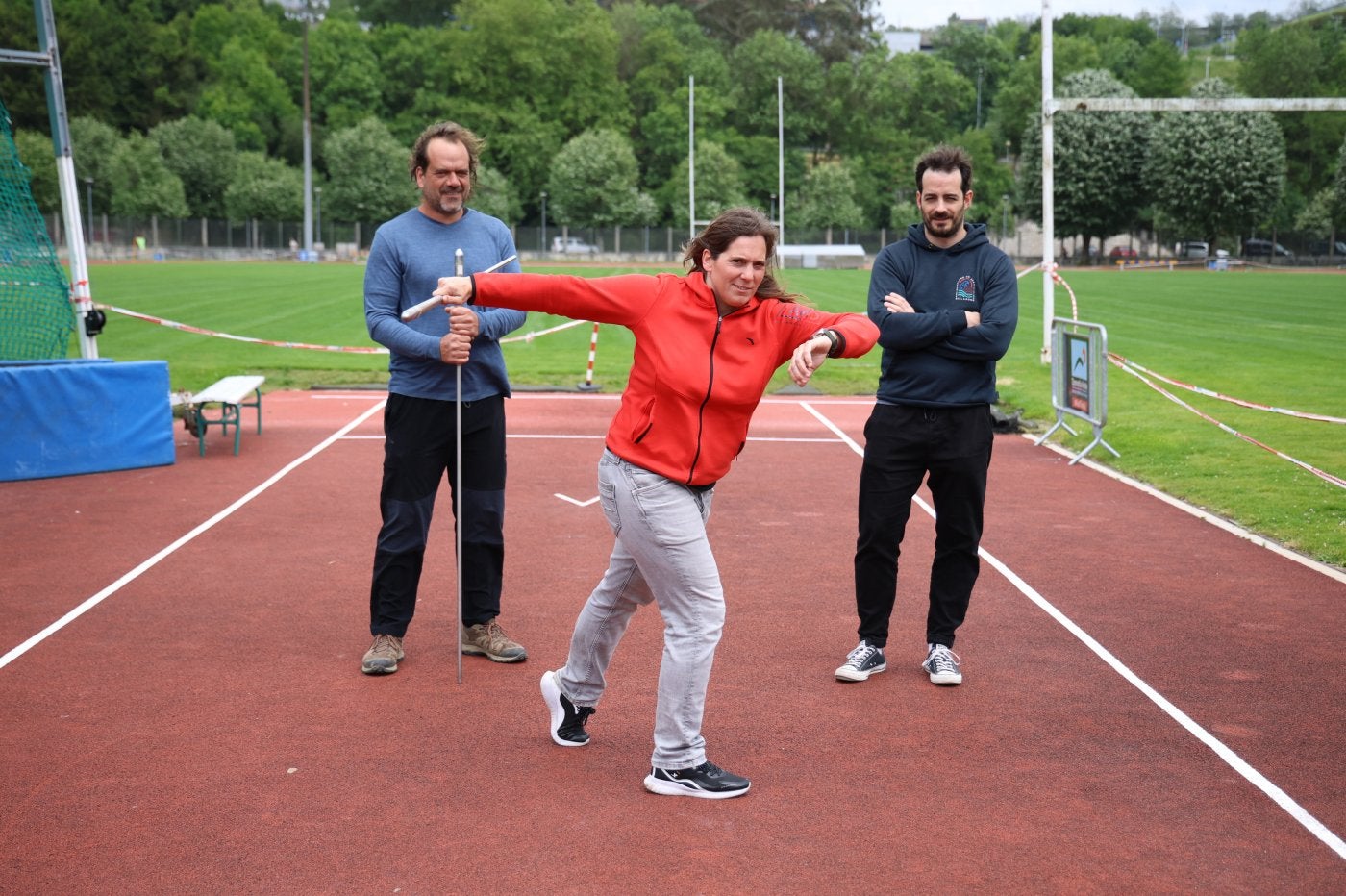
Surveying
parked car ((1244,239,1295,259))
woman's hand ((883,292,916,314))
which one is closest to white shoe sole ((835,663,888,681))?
woman's hand ((883,292,916,314))

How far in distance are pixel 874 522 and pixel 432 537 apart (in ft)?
12.5

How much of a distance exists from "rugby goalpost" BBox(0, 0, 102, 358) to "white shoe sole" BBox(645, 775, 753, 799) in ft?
32.1

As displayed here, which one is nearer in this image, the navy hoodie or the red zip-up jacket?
the red zip-up jacket

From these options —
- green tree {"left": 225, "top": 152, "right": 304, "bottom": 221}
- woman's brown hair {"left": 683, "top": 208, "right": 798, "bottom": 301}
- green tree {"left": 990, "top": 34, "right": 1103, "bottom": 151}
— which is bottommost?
woman's brown hair {"left": 683, "top": 208, "right": 798, "bottom": 301}

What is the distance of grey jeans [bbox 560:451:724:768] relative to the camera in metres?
4.64

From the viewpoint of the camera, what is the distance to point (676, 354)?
4598 millimetres

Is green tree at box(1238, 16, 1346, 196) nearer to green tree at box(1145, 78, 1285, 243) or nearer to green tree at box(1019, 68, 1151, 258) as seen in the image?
green tree at box(1145, 78, 1285, 243)

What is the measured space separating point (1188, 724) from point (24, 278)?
11818mm

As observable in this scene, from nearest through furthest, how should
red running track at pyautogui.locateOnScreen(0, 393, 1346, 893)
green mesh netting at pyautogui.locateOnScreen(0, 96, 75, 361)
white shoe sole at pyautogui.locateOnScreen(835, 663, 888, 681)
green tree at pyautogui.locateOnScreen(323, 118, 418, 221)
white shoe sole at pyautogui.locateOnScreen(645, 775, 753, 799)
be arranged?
red running track at pyautogui.locateOnScreen(0, 393, 1346, 893) < white shoe sole at pyautogui.locateOnScreen(645, 775, 753, 799) < white shoe sole at pyautogui.locateOnScreen(835, 663, 888, 681) < green mesh netting at pyautogui.locateOnScreen(0, 96, 75, 361) < green tree at pyautogui.locateOnScreen(323, 118, 418, 221)

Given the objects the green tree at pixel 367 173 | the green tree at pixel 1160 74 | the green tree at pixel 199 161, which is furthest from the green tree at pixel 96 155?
the green tree at pixel 1160 74

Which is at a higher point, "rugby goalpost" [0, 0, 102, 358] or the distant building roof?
the distant building roof

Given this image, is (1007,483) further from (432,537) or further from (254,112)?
(254,112)

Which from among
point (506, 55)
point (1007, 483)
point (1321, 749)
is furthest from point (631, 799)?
point (506, 55)

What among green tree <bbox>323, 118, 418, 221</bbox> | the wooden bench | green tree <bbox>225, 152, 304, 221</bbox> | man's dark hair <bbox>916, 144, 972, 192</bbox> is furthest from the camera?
green tree <bbox>225, 152, 304, 221</bbox>
